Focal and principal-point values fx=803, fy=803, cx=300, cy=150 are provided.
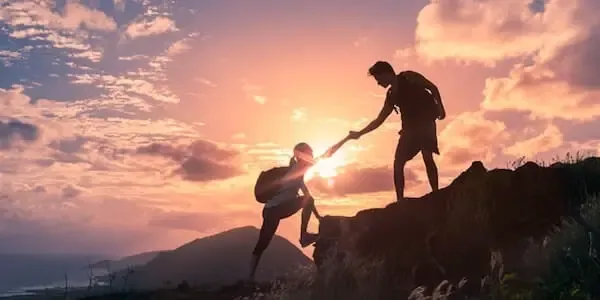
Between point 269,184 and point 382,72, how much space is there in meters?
3.28

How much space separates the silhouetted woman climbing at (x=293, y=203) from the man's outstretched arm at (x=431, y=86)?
2.30 metres

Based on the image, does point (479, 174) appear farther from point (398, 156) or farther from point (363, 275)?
point (363, 275)

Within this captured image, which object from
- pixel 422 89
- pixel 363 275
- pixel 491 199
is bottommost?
pixel 363 275

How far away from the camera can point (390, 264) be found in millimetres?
9922

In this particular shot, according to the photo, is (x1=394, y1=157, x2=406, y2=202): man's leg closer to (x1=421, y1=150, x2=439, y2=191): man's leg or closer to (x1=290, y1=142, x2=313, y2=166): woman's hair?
(x1=421, y1=150, x2=439, y2=191): man's leg

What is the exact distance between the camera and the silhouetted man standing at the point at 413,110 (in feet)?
35.7

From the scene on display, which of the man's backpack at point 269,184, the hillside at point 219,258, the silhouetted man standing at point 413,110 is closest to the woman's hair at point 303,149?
the man's backpack at point 269,184

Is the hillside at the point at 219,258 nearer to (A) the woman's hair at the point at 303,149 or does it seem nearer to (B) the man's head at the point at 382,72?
(A) the woman's hair at the point at 303,149

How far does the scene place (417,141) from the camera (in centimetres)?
1102

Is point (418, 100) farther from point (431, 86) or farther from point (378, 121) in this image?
point (378, 121)

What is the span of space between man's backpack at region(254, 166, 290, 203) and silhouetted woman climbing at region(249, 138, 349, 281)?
13cm

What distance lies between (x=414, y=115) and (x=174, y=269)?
71.7 feet

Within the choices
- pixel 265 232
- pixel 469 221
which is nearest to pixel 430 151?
pixel 469 221

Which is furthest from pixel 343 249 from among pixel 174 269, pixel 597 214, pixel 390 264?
pixel 174 269
